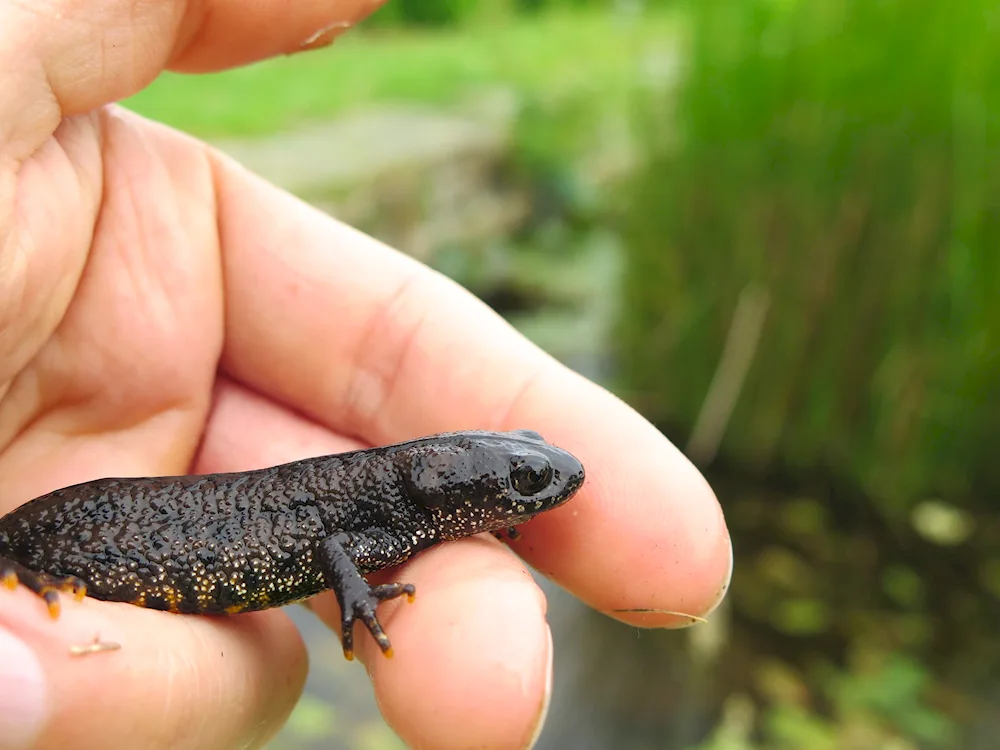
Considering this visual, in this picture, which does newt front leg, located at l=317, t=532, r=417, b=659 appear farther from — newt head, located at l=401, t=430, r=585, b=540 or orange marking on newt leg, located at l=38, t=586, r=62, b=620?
orange marking on newt leg, located at l=38, t=586, r=62, b=620

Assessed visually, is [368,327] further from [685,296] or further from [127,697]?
[685,296]

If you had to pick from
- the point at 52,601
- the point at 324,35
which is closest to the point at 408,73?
the point at 324,35

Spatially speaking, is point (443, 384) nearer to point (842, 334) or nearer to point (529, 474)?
point (529, 474)

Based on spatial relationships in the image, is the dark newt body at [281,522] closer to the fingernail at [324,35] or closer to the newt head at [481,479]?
the newt head at [481,479]

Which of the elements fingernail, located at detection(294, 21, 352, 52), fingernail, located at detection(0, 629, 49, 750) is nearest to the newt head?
fingernail, located at detection(0, 629, 49, 750)

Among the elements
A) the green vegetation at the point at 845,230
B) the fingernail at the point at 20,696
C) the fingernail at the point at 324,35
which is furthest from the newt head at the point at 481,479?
the green vegetation at the point at 845,230
